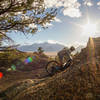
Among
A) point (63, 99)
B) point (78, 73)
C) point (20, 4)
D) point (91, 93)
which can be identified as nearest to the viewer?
point (91, 93)

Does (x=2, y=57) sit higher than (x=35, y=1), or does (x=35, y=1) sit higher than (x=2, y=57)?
(x=35, y=1)

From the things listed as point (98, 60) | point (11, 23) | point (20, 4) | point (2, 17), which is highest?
point (20, 4)

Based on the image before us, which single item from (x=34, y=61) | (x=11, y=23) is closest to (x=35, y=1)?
(x=11, y=23)

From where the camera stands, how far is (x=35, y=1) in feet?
22.7

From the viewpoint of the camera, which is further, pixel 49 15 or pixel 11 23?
pixel 49 15

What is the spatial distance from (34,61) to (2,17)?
17875 mm

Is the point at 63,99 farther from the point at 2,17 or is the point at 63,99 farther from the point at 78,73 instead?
the point at 2,17

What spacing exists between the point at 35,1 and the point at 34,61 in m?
18.6

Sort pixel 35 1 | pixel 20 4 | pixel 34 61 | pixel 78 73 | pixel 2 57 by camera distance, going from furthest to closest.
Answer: pixel 34 61
pixel 2 57
pixel 35 1
pixel 20 4
pixel 78 73

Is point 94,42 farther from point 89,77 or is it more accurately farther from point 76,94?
point 76,94

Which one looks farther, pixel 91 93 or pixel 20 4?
pixel 20 4

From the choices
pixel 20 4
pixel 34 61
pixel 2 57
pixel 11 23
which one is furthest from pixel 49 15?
pixel 34 61

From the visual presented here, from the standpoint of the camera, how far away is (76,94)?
3.76 meters

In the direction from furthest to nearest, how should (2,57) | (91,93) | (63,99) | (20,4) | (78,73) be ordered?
(2,57) < (20,4) < (78,73) < (63,99) < (91,93)
